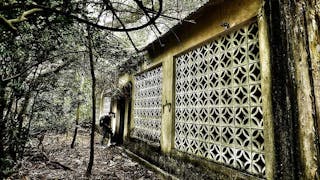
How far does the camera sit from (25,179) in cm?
638

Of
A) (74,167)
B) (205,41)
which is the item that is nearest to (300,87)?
(205,41)

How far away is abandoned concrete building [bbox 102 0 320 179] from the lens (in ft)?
9.54

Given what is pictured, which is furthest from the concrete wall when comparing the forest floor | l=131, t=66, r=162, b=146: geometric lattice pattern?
the forest floor

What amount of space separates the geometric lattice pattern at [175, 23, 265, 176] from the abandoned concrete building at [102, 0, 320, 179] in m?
0.02

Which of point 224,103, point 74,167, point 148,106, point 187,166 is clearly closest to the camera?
point 224,103

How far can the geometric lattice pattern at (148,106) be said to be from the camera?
28.5 feet

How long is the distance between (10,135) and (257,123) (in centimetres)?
583

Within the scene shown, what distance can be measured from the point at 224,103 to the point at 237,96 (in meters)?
0.44

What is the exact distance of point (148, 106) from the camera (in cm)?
955

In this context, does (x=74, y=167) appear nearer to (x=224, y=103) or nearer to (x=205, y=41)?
(x=224, y=103)

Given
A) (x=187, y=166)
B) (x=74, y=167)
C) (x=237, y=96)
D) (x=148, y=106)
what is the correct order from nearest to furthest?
(x=237, y=96)
(x=187, y=166)
(x=74, y=167)
(x=148, y=106)

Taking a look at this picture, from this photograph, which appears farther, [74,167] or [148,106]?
[148,106]

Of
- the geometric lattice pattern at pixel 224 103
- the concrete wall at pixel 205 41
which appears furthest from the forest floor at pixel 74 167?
the geometric lattice pattern at pixel 224 103

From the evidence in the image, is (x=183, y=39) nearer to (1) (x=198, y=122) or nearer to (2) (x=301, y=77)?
(1) (x=198, y=122)
